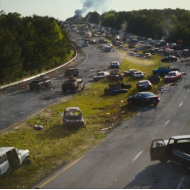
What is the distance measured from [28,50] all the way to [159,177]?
5004cm

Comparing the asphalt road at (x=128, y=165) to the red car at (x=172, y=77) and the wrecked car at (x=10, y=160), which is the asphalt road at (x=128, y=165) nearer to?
the wrecked car at (x=10, y=160)

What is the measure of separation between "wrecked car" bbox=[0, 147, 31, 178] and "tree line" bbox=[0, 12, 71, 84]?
33.4 m

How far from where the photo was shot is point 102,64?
7706 centimetres

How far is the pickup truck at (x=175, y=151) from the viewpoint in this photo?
14756mm

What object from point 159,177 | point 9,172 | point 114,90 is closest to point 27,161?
point 9,172

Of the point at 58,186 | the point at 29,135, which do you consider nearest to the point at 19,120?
the point at 29,135

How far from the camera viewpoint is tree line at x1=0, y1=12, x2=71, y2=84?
164 feet

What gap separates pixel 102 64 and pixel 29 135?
177 ft

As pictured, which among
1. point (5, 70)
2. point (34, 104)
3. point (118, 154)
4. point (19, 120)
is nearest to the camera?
point (118, 154)

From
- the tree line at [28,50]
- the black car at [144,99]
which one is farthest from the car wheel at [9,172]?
the tree line at [28,50]

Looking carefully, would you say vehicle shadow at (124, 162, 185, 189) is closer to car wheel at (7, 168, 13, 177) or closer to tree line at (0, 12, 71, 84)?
car wheel at (7, 168, 13, 177)

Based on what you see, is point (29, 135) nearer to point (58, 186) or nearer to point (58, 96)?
point (58, 186)

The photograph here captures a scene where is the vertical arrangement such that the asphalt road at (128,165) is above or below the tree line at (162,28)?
below

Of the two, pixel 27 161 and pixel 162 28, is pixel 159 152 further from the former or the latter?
pixel 162 28
